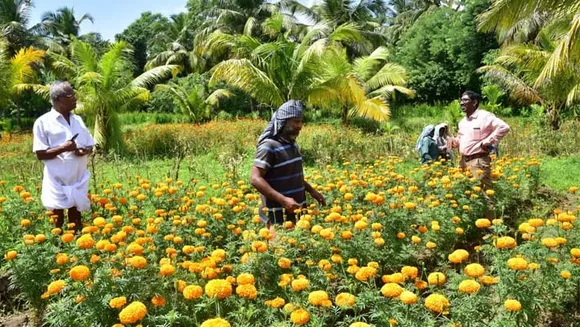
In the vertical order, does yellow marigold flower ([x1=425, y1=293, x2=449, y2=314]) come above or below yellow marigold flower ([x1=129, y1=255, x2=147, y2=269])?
below

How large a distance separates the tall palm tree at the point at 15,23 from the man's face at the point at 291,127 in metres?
28.8

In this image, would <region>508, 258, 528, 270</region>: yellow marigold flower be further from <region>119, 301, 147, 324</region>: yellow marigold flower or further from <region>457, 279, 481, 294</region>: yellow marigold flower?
<region>119, 301, 147, 324</region>: yellow marigold flower

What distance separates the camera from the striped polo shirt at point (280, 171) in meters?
3.25

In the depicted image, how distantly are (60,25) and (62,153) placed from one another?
36.0 m

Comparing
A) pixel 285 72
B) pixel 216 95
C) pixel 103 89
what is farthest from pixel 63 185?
pixel 216 95

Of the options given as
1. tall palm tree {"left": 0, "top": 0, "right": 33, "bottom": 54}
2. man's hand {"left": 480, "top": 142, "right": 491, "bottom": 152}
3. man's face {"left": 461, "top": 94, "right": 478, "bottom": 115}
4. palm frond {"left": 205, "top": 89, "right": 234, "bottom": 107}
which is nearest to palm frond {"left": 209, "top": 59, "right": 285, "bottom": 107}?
man's face {"left": 461, "top": 94, "right": 478, "bottom": 115}

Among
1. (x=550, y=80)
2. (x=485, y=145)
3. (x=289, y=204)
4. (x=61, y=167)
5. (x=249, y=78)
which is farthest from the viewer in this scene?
(x=550, y=80)

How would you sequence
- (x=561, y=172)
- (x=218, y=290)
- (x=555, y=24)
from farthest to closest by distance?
(x=555, y=24), (x=561, y=172), (x=218, y=290)

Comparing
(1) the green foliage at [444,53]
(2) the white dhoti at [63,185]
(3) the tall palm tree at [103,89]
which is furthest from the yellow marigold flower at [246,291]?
(1) the green foliage at [444,53]

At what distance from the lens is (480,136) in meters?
5.25

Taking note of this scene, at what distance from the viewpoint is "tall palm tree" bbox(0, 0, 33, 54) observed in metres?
27.1

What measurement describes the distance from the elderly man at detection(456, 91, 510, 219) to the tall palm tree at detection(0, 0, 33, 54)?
28.4 meters

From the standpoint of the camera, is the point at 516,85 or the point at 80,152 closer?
the point at 80,152

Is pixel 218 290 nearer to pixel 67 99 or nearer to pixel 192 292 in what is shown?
pixel 192 292
